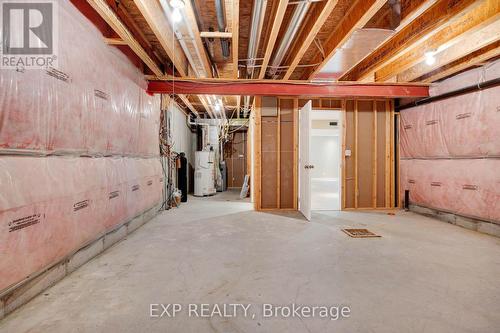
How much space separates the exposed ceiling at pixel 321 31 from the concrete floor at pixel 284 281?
247 centimetres

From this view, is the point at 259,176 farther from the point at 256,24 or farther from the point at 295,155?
the point at 256,24

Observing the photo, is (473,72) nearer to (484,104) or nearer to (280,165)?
(484,104)

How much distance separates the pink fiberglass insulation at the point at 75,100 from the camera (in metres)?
1.72

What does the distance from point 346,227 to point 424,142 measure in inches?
96.6

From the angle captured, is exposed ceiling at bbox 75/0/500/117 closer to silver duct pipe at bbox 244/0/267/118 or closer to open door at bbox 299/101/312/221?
silver duct pipe at bbox 244/0/267/118

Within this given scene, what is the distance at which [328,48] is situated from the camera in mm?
3447

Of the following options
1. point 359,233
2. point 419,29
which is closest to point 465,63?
point 419,29

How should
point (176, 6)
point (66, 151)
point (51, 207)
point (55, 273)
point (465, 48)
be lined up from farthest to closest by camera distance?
point (465, 48), point (176, 6), point (66, 151), point (55, 273), point (51, 207)

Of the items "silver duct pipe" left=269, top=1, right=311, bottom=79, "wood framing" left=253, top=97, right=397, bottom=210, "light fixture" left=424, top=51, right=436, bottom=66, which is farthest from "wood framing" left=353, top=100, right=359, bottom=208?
"silver duct pipe" left=269, top=1, right=311, bottom=79

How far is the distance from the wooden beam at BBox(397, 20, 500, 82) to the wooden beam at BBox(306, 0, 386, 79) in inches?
59.6

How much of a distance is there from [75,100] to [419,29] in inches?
153

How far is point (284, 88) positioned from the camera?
436 cm

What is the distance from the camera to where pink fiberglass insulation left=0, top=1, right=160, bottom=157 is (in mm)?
1720

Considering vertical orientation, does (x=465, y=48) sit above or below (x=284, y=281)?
above
